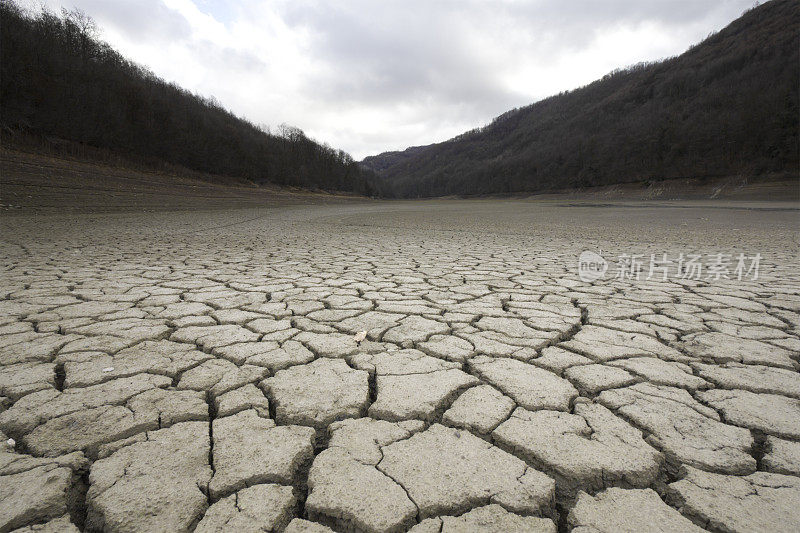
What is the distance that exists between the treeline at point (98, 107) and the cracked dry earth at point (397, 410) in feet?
47.6

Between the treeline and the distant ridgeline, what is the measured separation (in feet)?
112

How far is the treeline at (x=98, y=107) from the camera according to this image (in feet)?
41.5

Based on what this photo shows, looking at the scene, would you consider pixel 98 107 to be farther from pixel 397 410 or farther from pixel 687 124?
pixel 687 124

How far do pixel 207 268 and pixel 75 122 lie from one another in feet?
51.8

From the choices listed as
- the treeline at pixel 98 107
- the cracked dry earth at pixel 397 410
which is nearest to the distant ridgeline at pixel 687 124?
the cracked dry earth at pixel 397 410

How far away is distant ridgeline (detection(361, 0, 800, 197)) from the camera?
2983cm

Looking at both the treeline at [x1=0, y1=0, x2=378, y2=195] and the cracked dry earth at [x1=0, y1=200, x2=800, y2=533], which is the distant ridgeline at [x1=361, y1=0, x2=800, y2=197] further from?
the treeline at [x1=0, y1=0, x2=378, y2=195]

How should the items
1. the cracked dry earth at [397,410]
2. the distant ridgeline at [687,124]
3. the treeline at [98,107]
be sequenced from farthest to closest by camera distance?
the distant ridgeline at [687,124] < the treeline at [98,107] < the cracked dry earth at [397,410]

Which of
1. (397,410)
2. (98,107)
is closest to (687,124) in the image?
(98,107)

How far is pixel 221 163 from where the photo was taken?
24.3 metres

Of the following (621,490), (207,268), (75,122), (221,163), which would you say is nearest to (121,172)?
(75,122)

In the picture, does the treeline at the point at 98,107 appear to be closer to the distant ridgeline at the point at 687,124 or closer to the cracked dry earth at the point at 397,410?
the cracked dry earth at the point at 397,410

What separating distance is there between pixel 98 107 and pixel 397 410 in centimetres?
2045

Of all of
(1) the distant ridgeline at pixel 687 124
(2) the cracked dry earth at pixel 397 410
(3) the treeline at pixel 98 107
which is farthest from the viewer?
(1) the distant ridgeline at pixel 687 124
